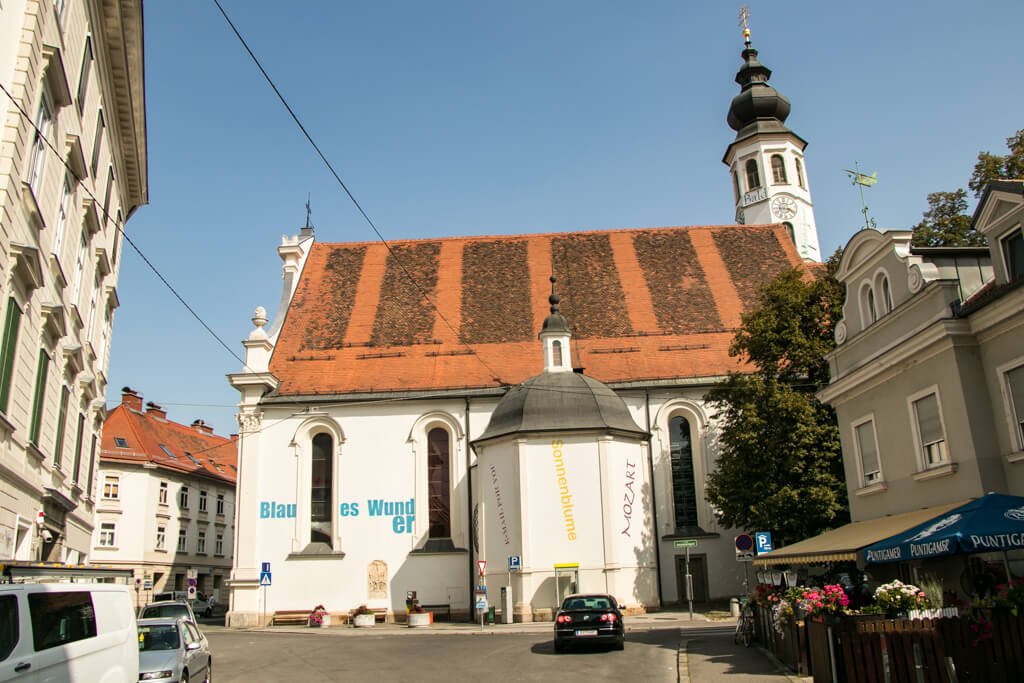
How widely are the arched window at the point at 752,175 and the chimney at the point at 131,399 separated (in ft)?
123

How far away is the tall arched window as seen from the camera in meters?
31.3

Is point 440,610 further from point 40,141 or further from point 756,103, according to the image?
point 756,103

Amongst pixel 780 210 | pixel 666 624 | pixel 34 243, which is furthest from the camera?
pixel 780 210

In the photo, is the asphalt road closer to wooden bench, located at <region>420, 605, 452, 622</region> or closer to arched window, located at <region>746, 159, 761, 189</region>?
wooden bench, located at <region>420, 605, 452, 622</region>

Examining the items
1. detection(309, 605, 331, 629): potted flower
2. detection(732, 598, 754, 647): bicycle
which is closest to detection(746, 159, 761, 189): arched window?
detection(309, 605, 331, 629): potted flower

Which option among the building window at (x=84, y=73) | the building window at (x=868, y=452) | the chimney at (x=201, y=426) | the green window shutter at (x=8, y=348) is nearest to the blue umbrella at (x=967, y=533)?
the building window at (x=868, y=452)

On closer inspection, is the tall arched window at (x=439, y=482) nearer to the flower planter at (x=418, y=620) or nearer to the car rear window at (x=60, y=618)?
the flower planter at (x=418, y=620)

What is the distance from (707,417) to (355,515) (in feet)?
44.1

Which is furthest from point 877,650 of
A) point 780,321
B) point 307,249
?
point 307,249

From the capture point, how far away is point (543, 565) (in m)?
26.5

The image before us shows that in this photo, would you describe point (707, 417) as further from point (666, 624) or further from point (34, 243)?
point (34, 243)

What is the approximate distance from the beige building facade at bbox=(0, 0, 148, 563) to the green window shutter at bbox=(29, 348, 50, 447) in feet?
0.07

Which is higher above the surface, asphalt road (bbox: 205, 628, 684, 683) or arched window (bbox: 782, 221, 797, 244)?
arched window (bbox: 782, 221, 797, 244)

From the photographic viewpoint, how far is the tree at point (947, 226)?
24922 mm
